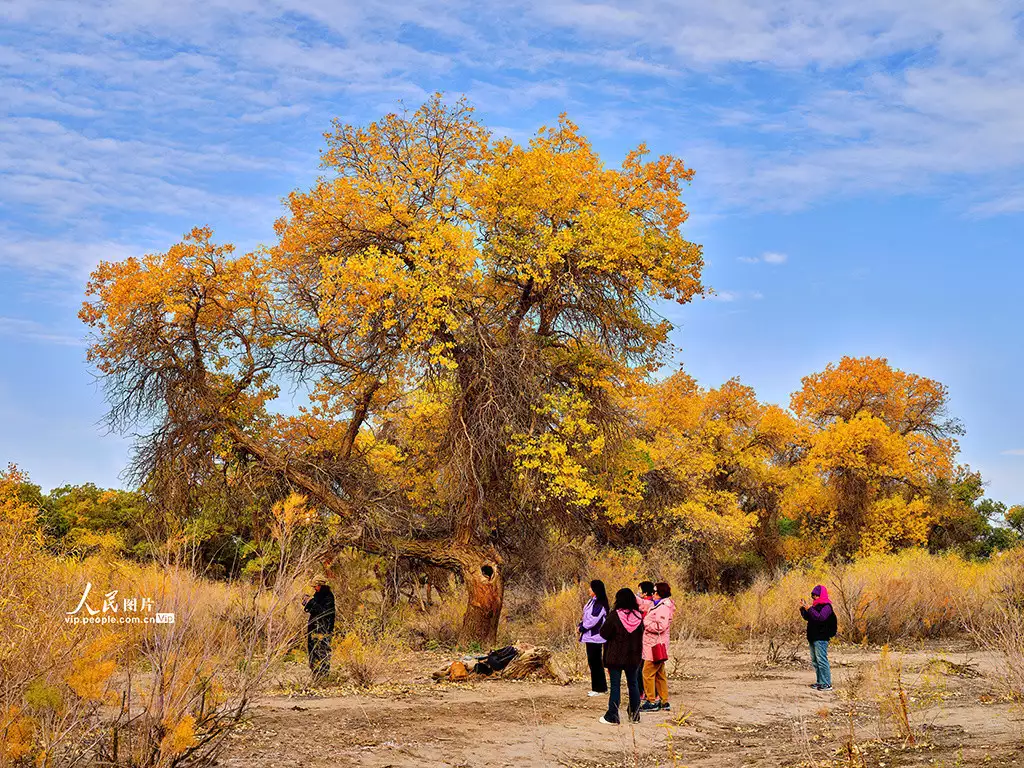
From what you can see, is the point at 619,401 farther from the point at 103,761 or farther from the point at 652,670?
the point at 103,761

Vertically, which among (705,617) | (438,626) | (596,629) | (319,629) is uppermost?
(319,629)

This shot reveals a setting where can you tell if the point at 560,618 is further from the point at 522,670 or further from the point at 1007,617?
the point at 1007,617

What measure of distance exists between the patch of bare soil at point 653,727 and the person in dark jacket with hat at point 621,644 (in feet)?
1.15

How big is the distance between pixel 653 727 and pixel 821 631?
11.8ft

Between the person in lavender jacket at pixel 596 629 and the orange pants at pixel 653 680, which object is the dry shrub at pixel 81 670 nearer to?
the person in lavender jacket at pixel 596 629

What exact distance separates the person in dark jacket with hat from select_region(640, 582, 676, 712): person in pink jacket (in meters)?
0.99

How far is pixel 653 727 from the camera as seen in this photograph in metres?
11.1

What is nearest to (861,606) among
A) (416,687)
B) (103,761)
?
(416,687)

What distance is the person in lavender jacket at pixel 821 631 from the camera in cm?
1339

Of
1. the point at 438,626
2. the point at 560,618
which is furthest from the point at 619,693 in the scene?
the point at 438,626

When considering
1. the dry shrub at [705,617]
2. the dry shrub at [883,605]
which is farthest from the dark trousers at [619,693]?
the dry shrub at [883,605]

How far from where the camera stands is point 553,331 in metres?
20.5

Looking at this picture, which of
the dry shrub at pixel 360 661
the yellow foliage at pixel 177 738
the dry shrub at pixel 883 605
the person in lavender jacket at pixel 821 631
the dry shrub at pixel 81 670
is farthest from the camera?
the dry shrub at pixel 883 605

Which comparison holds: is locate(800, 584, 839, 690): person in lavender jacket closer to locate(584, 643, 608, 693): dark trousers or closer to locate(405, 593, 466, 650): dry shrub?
locate(584, 643, 608, 693): dark trousers
